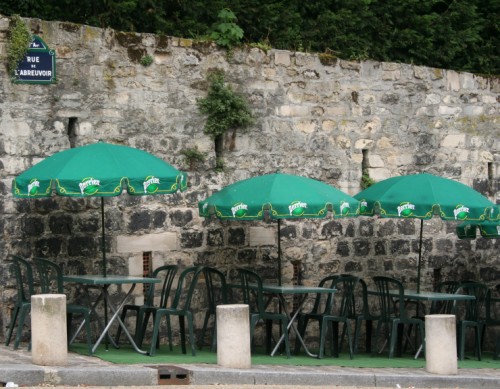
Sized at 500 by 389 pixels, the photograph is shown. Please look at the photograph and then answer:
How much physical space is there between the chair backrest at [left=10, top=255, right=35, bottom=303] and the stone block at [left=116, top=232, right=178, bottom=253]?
1.27 metres

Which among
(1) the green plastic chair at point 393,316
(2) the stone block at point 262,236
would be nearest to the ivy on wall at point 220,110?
(2) the stone block at point 262,236

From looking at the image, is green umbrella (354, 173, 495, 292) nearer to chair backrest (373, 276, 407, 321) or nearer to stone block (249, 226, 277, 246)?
chair backrest (373, 276, 407, 321)

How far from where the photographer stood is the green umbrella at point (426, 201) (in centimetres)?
1410

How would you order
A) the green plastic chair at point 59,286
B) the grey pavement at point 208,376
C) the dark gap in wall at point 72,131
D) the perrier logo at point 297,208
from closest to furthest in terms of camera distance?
1. the grey pavement at point 208,376
2. the green plastic chair at point 59,286
3. the perrier logo at point 297,208
4. the dark gap in wall at point 72,131

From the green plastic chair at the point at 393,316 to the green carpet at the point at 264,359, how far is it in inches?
10.1

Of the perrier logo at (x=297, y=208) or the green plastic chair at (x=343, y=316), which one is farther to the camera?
the green plastic chair at (x=343, y=316)

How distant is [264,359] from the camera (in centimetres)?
1308

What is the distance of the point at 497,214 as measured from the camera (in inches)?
569

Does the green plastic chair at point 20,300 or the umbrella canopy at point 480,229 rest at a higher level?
the umbrella canopy at point 480,229

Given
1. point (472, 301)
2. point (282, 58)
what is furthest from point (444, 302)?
point (282, 58)

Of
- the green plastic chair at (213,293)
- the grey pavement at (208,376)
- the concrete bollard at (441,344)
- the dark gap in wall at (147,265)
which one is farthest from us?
the dark gap in wall at (147,265)

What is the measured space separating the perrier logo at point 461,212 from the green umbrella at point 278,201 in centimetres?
125

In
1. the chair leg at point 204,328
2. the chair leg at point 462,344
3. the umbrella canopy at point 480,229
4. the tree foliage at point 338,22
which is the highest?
the tree foliage at point 338,22

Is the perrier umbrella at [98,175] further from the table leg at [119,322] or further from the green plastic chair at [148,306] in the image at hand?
the green plastic chair at [148,306]
